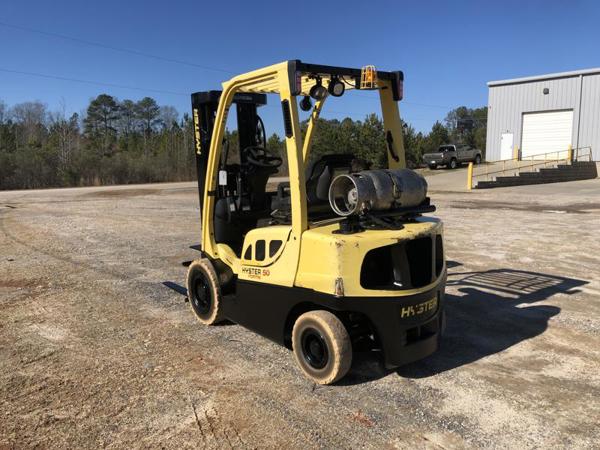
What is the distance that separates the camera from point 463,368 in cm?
446

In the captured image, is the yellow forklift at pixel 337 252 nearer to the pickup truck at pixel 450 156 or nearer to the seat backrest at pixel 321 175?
the seat backrest at pixel 321 175

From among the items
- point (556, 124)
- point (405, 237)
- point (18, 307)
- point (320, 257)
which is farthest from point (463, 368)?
point (556, 124)

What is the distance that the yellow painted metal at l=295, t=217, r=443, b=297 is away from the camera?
369 centimetres

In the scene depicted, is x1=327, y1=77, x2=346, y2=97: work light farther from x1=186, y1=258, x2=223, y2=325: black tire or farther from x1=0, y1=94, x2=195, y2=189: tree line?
x1=0, y1=94, x2=195, y2=189: tree line

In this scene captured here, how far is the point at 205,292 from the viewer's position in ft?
18.2

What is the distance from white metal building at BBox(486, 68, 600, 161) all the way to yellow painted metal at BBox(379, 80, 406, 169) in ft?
115

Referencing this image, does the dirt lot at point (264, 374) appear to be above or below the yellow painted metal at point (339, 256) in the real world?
below

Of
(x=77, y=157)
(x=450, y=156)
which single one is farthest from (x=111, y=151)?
(x=450, y=156)

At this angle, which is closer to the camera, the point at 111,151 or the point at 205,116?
the point at 205,116

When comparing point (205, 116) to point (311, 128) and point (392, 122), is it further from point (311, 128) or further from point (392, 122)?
point (392, 122)

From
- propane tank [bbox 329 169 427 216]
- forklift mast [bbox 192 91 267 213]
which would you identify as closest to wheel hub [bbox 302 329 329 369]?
propane tank [bbox 329 169 427 216]

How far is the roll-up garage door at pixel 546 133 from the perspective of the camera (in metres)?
35.5

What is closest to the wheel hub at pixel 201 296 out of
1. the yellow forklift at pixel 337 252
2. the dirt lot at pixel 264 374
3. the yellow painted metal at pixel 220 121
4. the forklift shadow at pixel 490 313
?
the dirt lot at pixel 264 374

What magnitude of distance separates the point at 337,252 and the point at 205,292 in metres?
2.34
